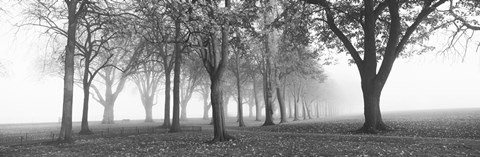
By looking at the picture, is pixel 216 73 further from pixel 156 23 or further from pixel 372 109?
pixel 372 109

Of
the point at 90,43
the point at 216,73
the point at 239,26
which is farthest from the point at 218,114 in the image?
the point at 90,43

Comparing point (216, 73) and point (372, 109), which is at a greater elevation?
point (216, 73)

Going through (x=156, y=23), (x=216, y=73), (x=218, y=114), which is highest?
(x=156, y=23)

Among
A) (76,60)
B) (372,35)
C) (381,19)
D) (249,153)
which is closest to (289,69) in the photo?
(381,19)

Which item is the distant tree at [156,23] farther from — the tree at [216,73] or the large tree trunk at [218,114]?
the large tree trunk at [218,114]

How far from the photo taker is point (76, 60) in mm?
40906

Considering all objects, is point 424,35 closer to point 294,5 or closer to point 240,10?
point 294,5

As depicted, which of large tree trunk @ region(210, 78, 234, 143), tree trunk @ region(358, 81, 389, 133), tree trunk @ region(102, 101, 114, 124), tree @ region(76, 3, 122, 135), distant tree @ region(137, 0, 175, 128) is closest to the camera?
distant tree @ region(137, 0, 175, 128)

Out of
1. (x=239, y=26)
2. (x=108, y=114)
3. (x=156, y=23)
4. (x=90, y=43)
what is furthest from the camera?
(x=108, y=114)

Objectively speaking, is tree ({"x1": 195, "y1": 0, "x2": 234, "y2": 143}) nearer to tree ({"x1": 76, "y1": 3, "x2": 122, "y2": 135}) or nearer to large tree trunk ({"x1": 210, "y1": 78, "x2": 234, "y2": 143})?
large tree trunk ({"x1": 210, "y1": 78, "x2": 234, "y2": 143})

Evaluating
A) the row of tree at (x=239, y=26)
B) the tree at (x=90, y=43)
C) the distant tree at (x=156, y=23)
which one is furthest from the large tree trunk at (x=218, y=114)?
the tree at (x=90, y=43)

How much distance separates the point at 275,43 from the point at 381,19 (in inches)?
574

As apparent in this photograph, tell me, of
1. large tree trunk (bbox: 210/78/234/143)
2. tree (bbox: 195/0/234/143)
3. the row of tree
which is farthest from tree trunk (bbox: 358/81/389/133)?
tree (bbox: 195/0/234/143)

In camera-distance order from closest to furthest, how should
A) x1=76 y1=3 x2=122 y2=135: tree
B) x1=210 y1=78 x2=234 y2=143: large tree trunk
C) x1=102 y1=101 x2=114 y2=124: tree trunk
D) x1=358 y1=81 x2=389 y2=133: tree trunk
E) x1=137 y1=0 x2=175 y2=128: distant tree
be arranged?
x1=137 y1=0 x2=175 y2=128: distant tree < x1=210 y1=78 x2=234 y2=143: large tree trunk < x1=358 y1=81 x2=389 y2=133: tree trunk < x1=76 y1=3 x2=122 y2=135: tree < x1=102 y1=101 x2=114 y2=124: tree trunk
